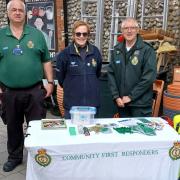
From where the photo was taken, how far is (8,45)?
3367mm

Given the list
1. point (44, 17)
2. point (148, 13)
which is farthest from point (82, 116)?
point (44, 17)

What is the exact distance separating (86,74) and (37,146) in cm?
110

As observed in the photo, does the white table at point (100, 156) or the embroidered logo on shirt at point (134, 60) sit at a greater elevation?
the embroidered logo on shirt at point (134, 60)

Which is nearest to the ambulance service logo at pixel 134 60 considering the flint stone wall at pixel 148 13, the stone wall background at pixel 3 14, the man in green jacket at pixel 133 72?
the man in green jacket at pixel 133 72

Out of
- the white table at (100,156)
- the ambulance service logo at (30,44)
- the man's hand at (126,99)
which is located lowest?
the white table at (100,156)

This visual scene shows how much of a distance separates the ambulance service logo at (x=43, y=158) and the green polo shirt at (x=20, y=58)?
1093 mm

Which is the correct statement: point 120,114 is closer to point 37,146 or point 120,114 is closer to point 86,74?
point 86,74

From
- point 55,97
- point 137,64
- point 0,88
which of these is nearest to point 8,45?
point 0,88

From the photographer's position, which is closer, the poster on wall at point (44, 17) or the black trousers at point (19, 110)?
the black trousers at point (19, 110)

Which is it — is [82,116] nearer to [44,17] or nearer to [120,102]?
[120,102]

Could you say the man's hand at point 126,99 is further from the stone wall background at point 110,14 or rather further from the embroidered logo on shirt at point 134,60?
the stone wall background at point 110,14

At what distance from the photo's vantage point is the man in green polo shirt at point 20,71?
3.37 metres

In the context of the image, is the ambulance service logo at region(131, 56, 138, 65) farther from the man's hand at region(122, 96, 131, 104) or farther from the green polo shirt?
the green polo shirt

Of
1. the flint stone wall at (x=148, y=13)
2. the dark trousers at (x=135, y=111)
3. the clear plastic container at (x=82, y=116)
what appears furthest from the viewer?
the flint stone wall at (x=148, y=13)
